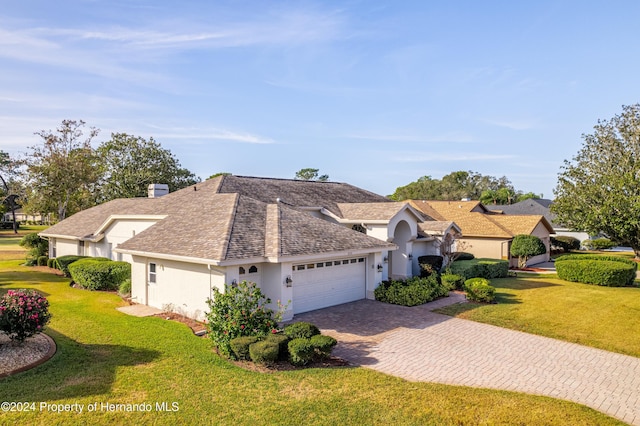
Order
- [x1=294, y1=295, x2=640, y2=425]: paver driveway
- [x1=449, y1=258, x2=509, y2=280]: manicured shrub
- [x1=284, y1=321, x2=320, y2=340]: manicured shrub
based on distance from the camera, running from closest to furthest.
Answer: [x1=294, y1=295, x2=640, y2=425]: paver driveway → [x1=284, y1=321, x2=320, y2=340]: manicured shrub → [x1=449, y1=258, x2=509, y2=280]: manicured shrub

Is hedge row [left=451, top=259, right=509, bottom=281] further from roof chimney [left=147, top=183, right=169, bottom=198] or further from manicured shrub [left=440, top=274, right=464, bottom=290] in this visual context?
roof chimney [left=147, top=183, right=169, bottom=198]

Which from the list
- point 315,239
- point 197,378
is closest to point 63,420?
point 197,378

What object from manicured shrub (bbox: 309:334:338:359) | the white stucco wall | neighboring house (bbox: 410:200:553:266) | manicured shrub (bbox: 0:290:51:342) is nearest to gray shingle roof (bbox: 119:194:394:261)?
manicured shrub (bbox: 309:334:338:359)

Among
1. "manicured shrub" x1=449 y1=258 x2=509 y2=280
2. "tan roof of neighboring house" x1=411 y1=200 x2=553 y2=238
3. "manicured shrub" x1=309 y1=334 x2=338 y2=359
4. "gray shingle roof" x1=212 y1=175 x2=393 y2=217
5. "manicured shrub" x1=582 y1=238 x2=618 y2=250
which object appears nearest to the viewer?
"manicured shrub" x1=309 y1=334 x2=338 y2=359

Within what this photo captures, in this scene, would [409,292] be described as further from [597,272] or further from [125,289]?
[597,272]

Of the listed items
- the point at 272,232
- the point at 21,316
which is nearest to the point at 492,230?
the point at 272,232

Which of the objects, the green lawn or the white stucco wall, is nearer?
the green lawn
